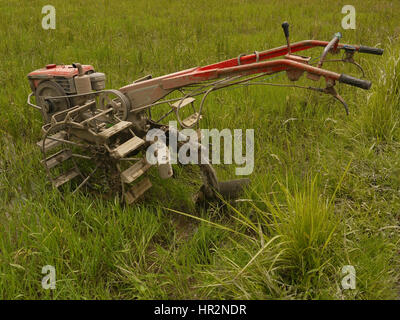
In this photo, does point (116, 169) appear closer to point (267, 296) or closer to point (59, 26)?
point (267, 296)

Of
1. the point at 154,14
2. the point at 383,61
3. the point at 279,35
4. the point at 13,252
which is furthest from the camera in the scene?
the point at 154,14

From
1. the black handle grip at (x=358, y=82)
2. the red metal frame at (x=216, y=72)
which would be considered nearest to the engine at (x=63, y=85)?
the red metal frame at (x=216, y=72)

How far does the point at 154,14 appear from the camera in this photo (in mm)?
8750

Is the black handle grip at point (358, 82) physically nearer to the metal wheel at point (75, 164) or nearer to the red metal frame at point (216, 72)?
the red metal frame at point (216, 72)

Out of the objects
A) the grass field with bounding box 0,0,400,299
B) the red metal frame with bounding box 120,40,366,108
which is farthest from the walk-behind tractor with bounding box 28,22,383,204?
the grass field with bounding box 0,0,400,299

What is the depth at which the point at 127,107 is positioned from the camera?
8.96 feet

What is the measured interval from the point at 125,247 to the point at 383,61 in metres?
3.66

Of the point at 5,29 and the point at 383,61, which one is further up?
the point at 5,29

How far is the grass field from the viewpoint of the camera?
1.99 metres

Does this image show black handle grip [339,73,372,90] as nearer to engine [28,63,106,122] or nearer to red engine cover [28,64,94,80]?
engine [28,63,106,122]

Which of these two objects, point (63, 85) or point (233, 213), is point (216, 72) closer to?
point (233, 213)

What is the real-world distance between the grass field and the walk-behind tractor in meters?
0.20

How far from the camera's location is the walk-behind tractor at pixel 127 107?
235 centimetres

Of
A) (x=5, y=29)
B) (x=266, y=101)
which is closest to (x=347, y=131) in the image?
(x=266, y=101)
